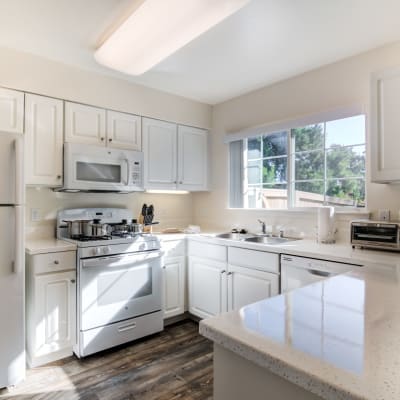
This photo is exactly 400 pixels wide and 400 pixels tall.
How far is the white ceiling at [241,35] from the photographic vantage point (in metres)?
1.83

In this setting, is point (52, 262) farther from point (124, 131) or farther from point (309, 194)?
point (309, 194)

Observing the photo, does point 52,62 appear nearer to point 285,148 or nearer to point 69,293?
point 69,293

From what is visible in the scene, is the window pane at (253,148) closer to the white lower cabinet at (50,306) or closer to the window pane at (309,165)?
the window pane at (309,165)

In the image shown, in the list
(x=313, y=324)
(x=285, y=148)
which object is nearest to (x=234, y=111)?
(x=285, y=148)

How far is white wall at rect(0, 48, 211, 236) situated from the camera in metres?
2.42

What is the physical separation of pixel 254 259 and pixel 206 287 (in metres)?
0.69

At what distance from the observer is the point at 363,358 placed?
2.05 ft

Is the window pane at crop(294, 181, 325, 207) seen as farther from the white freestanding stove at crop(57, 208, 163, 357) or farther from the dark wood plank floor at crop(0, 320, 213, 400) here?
the dark wood plank floor at crop(0, 320, 213, 400)

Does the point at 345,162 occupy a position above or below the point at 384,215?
above

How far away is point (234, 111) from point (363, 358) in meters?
3.14

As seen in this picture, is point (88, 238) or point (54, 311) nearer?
point (54, 311)

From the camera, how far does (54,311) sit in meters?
2.27

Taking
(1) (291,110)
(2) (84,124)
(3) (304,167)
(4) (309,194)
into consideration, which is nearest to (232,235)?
(4) (309,194)

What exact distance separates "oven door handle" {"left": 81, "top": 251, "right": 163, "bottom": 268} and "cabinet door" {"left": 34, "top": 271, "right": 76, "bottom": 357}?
17 cm
